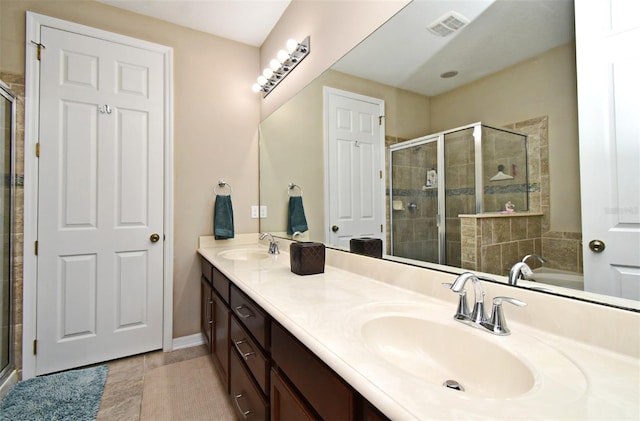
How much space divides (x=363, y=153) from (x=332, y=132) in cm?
33

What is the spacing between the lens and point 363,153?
1.43m

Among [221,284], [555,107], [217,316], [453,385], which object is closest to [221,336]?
[217,316]

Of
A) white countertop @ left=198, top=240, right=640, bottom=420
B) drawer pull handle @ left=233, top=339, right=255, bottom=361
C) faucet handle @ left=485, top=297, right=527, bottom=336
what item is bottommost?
drawer pull handle @ left=233, top=339, right=255, bottom=361

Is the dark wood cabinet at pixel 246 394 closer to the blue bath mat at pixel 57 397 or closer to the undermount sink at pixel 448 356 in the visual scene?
the undermount sink at pixel 448 356

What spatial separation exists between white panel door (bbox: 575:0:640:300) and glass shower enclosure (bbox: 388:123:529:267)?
13cm

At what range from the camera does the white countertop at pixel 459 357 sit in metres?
0.45

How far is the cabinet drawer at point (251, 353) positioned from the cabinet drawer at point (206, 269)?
623 mm

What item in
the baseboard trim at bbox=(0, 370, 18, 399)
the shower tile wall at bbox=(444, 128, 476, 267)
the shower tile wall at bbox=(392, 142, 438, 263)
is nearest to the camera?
the shower tile wall at bbox=(444, 128, 476, 267)

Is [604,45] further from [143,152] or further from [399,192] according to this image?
[143,152]

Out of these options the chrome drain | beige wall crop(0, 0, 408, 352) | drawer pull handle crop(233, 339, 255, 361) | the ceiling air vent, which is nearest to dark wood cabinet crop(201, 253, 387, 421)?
drawer pull handle crop(233, 339, 255, 361)

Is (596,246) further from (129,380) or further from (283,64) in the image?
(129,380)

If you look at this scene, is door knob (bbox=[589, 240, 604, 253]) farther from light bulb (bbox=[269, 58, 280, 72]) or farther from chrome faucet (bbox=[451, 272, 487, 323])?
light bulb (bbox=[269, 58, 280, 72])

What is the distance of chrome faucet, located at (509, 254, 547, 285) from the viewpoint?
77 cm

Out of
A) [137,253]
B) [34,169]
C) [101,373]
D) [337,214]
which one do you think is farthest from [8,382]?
[337,214]
